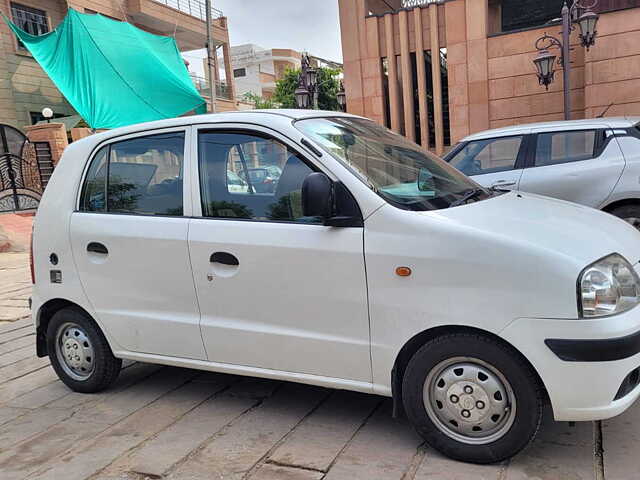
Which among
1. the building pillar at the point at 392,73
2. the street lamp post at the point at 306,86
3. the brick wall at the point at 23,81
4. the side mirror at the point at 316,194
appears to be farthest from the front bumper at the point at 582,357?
the brick wall at the point at 23,81

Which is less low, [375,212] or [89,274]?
[375,212]

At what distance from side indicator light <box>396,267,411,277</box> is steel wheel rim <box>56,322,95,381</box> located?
2.46 m

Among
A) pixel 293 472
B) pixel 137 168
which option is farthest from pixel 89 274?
pixel 293 472

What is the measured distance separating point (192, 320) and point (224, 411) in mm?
674

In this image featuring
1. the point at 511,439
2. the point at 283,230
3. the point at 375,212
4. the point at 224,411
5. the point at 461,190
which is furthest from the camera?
the point at 224,411

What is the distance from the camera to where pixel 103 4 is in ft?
79.6

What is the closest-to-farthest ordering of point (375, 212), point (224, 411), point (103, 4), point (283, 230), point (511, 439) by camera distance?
point (511, 439)
point (375, 212)
point (283, 230)
point (224, 411)
point (103, 4)

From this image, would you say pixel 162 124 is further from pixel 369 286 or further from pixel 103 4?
pixel 103 4

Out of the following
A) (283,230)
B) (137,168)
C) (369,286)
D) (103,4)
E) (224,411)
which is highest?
(103,4)

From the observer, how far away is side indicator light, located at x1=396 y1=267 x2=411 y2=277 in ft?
9.23

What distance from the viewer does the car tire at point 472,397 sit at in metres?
2.65

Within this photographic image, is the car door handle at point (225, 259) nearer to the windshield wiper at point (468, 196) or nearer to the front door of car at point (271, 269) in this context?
the front door of car at point (271, 269)

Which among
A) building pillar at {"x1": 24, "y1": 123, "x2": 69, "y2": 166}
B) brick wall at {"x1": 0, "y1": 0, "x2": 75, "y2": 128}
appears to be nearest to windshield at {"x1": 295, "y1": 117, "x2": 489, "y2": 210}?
building pillar at {"x1": 24, "y1": 123, "x2": 69, "y2": 166}

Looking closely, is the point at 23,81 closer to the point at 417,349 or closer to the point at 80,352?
the point at 80,352
